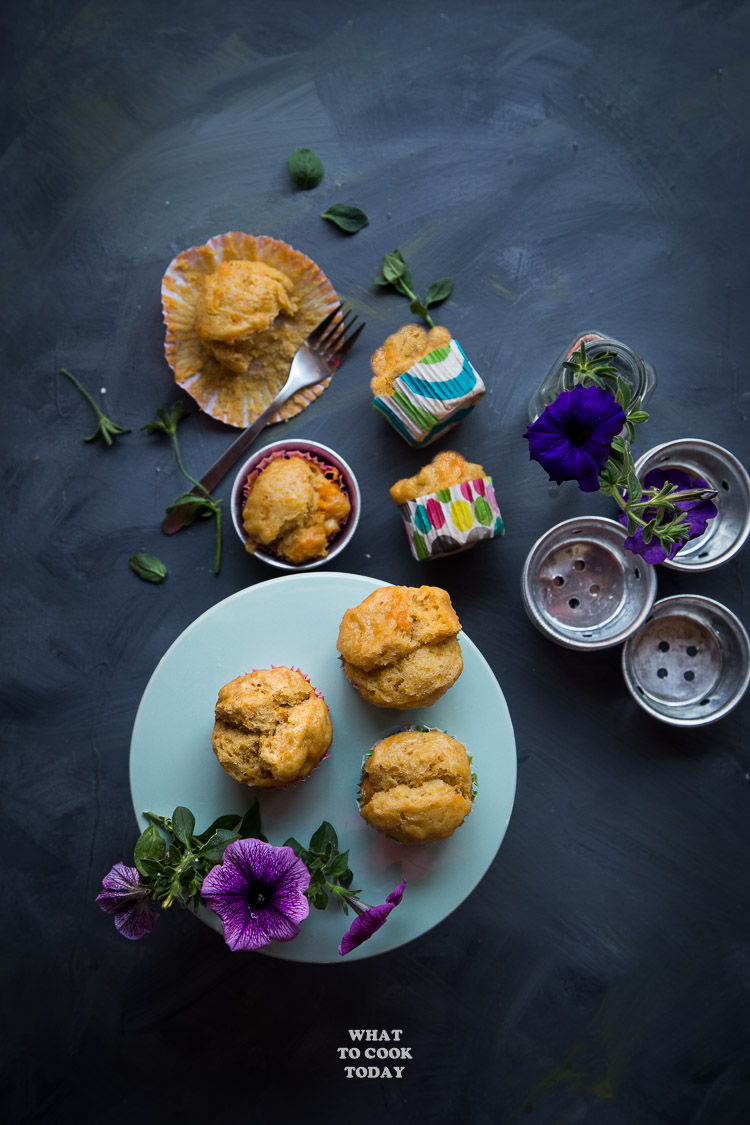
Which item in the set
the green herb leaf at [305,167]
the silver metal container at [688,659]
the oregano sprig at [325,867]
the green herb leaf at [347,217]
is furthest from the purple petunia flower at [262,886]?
the green herb leaf at [305,167]

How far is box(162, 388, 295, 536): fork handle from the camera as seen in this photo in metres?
2.41

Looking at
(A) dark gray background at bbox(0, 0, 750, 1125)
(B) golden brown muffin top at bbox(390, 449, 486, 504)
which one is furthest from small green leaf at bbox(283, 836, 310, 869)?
(B) golden brown muffin top at bbox(390, 449, 486, 504)

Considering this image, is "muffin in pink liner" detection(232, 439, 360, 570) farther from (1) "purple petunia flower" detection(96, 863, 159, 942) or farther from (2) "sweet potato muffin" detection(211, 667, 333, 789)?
(1) "purple petunia flower" detection(96, 863, 159, 942)

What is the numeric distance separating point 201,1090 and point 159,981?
0.36 metres

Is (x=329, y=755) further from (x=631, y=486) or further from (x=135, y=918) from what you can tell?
(x=631, y=486)

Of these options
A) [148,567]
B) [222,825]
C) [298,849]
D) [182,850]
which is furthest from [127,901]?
[148,567]

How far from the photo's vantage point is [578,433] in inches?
72.2

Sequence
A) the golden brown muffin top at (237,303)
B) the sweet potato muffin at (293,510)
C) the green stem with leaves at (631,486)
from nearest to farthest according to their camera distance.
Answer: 1. the green stem with leaves at (631,486)
2. the sweet potato muffin at (293,510)
3. the golden brown muffin top at (237,303)

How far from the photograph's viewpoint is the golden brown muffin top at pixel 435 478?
2.28 m

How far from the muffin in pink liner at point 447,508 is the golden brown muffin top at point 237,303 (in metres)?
0.66

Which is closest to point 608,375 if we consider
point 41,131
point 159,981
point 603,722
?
point 603,722

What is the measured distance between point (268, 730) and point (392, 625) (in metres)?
0.40

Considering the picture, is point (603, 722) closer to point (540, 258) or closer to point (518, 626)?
point (518, 626)

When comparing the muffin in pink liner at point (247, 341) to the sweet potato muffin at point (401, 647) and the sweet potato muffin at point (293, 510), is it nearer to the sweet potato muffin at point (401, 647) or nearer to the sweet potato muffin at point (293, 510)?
the sweet potato muffin at point (293, 510)
